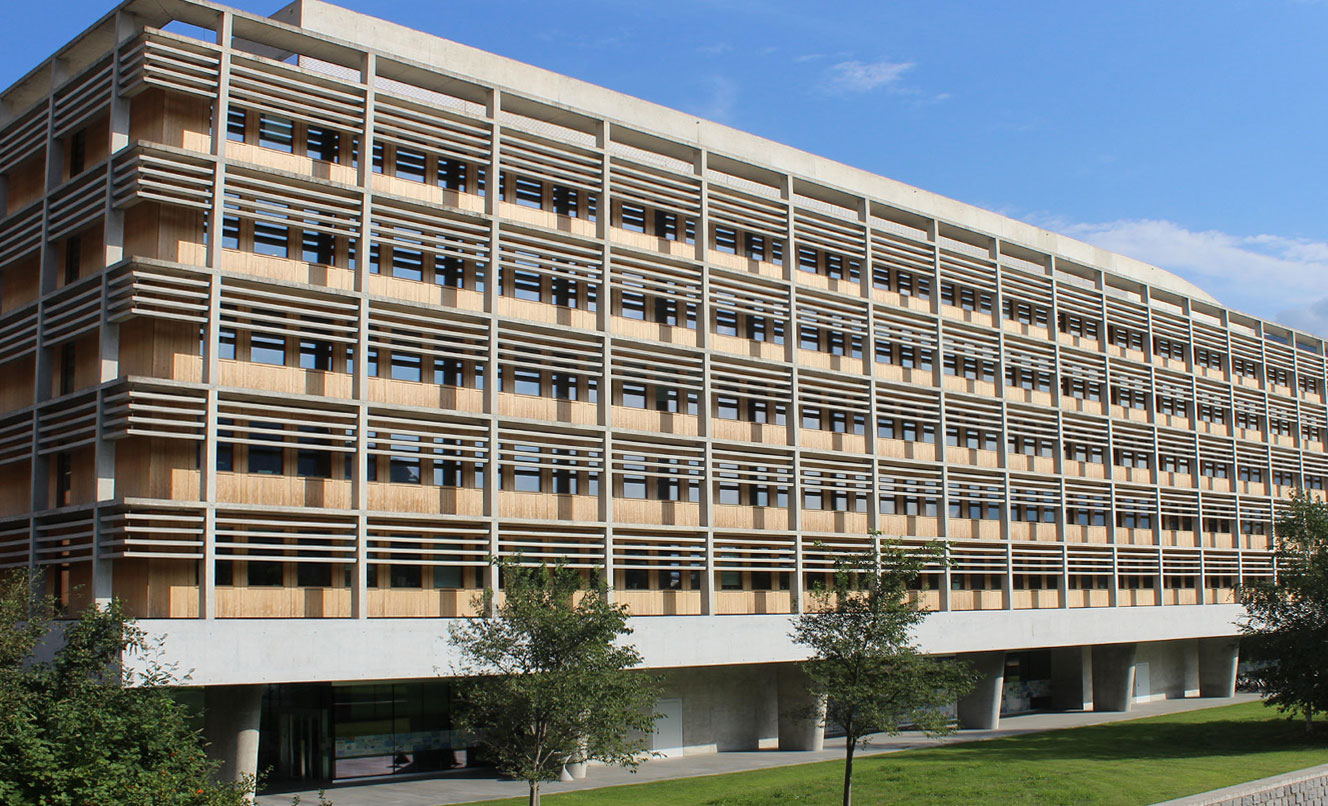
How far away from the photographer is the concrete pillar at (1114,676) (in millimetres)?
56688

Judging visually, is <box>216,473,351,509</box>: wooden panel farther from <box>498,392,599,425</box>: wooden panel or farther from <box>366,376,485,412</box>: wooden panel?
<box>498,392,599,425</box>: wooden panel

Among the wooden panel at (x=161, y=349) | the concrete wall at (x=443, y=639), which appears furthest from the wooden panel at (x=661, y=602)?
the wooden panel at (x=161, y=349)

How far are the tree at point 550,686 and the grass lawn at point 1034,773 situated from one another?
5398mm

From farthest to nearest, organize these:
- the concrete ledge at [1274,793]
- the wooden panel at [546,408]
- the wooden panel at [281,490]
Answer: the wooden panel at [546,408] → the wooden panel at [281,490] → the concrete ledge at [1274,793]

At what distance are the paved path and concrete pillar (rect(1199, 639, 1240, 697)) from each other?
15153 mm

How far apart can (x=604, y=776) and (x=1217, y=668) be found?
133 ft

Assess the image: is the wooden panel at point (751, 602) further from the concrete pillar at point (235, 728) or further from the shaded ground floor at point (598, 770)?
the concrete pillar at point (235, 728)

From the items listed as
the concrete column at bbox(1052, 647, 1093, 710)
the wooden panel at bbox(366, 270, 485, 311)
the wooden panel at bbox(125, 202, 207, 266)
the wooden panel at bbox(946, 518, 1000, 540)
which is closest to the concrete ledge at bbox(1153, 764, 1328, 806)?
the wooden panel at bbox(946, 518, 1000, 540)

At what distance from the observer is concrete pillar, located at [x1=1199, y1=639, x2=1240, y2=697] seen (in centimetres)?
6500

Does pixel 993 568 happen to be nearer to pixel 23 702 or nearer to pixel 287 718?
pixel 287 718

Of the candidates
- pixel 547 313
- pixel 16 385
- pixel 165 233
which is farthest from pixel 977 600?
pixel 16 385

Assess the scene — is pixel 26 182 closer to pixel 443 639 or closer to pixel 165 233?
pixel 165 233

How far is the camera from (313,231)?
33.5 meters

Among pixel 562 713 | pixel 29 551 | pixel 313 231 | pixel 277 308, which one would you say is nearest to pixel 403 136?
pixel 313 231
